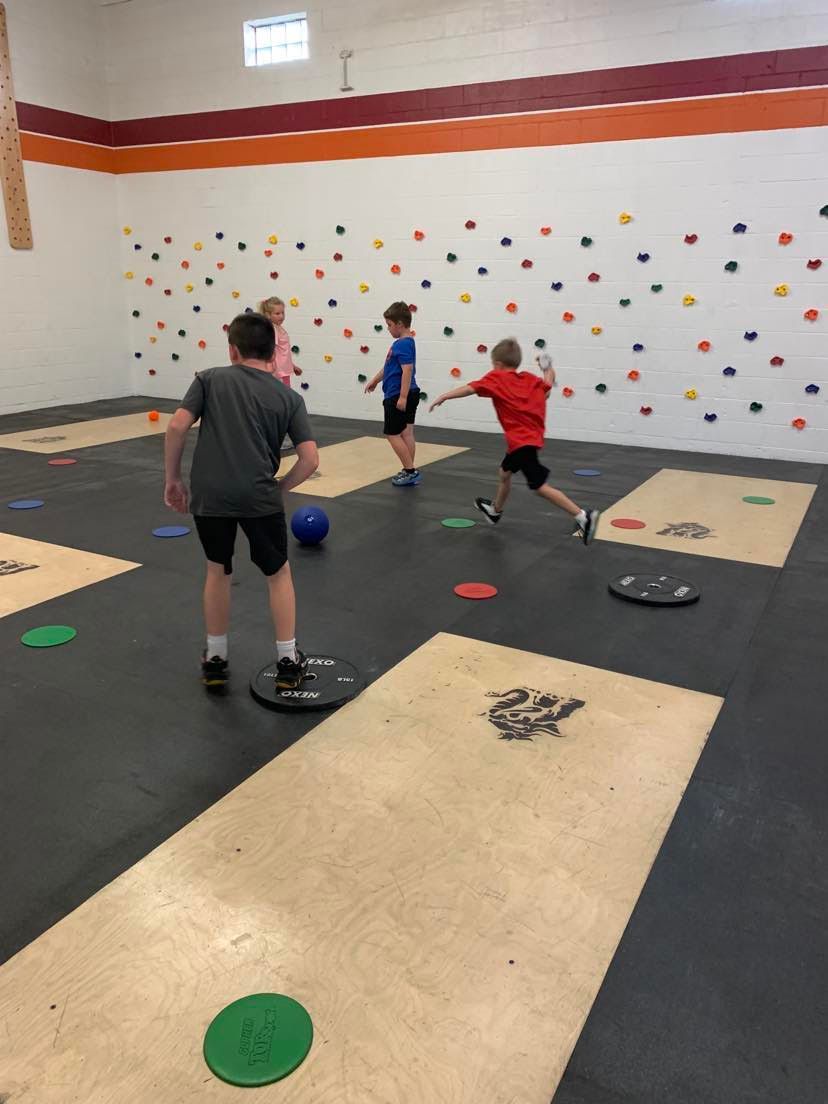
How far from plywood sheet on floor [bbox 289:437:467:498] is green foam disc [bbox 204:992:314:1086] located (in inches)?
172

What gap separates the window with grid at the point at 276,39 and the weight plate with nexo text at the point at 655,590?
24.1 feet

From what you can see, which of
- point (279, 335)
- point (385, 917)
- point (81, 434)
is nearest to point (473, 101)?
point (279, 335)

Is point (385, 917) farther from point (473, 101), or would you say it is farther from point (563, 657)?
point (473, 101)

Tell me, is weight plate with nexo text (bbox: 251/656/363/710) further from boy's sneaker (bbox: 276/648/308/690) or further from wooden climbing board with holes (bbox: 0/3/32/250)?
wooden climbing board with holes (bbox: 0/3/32/250)

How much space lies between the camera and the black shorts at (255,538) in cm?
279

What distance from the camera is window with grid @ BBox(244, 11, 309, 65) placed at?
8.51 metres

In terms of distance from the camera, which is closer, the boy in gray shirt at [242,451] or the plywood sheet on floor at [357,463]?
the boy in gray shirt at [242,451]

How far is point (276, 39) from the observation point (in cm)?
870

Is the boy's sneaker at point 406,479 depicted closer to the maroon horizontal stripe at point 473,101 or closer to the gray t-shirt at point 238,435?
the gray t-shirt at point 238,435

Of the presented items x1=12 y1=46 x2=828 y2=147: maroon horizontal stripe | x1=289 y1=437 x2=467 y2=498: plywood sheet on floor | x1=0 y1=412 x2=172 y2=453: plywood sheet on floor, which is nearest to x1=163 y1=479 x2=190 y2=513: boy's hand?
x1=289 y1=437 x2=467 y2=498: plywood sheet on floor

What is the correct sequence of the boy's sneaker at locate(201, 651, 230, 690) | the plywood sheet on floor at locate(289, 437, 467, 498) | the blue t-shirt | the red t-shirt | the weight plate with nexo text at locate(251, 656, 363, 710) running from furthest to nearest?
the plywood sheet on floor at locate(289, 437, 467, 498) < the blue t-shirt < the red t-shirt < the boy's sneaker at locate(201, 651, 230, 690) < the weight plate with nexo text at locate(251, 656, 363, 710)

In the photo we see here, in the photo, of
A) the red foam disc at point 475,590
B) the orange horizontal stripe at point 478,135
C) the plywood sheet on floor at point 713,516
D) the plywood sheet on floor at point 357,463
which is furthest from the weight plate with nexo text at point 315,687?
the orange horizontal stripe at point 478,135

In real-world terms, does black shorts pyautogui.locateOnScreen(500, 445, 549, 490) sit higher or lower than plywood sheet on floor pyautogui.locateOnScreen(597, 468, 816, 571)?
higher

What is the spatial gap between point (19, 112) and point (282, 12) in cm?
315
